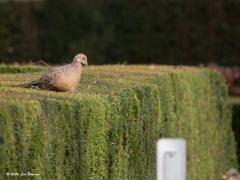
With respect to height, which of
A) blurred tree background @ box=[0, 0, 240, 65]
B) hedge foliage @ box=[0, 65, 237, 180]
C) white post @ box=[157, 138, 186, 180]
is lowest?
white post @ box=[157, 138, 186, 180]

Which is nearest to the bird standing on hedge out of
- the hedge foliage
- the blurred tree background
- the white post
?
the hedge foliage

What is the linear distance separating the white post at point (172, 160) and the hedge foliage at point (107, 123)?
91cm

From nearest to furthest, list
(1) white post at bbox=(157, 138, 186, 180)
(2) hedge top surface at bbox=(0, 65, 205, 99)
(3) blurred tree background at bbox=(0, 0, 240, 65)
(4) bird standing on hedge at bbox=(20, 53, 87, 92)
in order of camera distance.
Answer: (1) white post at bbox=(157, 138, 186, 180) < (2) hedge top surface at bbox=(0, 65, 205, 99) < (4) bird standing on hedge at bbox=(20, 53, 87, 92) < (3) blurred tree background at bbox=(0, 0, 240, 65)

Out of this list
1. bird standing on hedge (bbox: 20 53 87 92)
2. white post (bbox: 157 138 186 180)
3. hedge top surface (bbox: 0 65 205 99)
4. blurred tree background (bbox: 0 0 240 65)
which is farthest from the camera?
blurred tree background (bbox: 0 0 240 65)

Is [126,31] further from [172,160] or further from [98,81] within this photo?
[172,160]

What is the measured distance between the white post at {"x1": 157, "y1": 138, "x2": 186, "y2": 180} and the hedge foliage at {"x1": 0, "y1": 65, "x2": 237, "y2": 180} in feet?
3.00

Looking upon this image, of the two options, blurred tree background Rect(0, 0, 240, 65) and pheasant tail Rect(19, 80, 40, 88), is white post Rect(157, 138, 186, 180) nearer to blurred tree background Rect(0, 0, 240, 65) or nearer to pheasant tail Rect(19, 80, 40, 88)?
pheasant tail Rect(19, 80, 40, 88)

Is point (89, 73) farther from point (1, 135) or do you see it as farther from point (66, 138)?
point (1, 135)

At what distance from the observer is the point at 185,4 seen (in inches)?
1204

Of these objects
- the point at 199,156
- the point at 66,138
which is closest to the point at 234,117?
the point at 199,156

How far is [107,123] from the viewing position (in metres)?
8.71

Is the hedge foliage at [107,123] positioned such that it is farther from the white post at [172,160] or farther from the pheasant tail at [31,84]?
the white post at [172,160]

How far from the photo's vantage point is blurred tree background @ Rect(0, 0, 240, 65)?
1187 inches

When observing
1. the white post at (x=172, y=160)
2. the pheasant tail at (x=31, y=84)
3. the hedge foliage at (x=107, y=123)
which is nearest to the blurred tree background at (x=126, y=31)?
the hedge foliage at (x=107, y=123)
